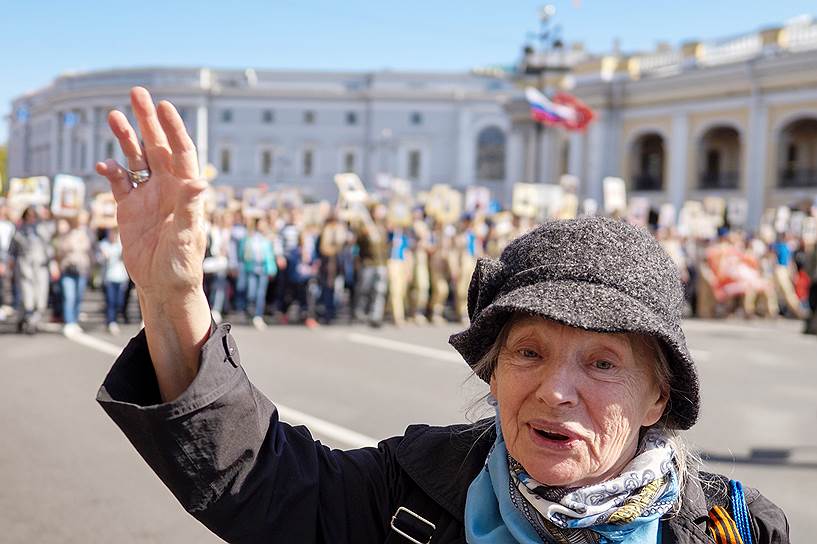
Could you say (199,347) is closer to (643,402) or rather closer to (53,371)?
(643,402)

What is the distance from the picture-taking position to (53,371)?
8.67m

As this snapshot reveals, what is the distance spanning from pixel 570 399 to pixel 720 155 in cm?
4456

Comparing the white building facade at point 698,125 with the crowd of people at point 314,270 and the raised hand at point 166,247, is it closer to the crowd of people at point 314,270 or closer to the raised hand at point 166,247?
the crowd of people at point 314,270

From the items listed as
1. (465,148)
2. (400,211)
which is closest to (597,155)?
(400,211)

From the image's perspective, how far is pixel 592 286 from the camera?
1.52m

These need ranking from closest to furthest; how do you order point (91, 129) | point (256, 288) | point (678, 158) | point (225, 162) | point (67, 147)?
point (256, 288) → point (678, 158) → point (225, 162) → point (91, 129) → point (67, 147)

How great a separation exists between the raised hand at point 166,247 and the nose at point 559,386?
0.61m

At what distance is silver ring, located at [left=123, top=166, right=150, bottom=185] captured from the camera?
146 centimetres

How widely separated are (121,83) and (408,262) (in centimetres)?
7205

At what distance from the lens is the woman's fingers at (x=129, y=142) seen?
1.43 metres

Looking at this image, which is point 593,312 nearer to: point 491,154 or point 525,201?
point 525,201

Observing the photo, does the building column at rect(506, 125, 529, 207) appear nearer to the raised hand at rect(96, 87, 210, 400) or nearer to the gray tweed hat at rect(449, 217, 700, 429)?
the gray tweed hat at rect(449, 217, 700, 429)

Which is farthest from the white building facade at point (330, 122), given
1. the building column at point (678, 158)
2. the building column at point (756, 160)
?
the building column at point (756, 160)

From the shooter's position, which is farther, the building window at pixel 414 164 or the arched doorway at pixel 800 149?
the building window at pixel 414 164
